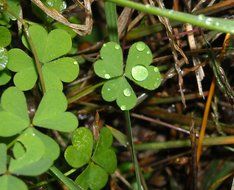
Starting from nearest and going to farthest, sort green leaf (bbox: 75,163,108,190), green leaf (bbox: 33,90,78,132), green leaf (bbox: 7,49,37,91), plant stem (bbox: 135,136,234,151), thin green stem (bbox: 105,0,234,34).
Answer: thin green stem (bbox: 105,0,234,34) → green leaf (bbox: 33,90,78,132) → green leaf (bbox: 7,49,37,91) → green leaf (bbox: 75,163,108,190) → plant stem (bbox: 135,136,234,151)

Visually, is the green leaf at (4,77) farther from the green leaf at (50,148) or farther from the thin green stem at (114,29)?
the thin green stem at (114,29)

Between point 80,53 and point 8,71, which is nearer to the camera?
point 8,71

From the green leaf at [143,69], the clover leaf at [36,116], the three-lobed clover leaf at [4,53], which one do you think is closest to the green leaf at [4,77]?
the three-lobed clover leaf at [4,53]

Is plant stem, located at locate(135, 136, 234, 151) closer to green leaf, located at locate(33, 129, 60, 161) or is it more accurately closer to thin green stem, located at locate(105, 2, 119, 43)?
thin green stem, located at locate(105, 2, 119, 43)

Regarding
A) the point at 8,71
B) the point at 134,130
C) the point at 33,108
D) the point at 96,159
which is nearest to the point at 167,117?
the point at 134,130

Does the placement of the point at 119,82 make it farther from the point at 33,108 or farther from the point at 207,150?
the point at 207,150

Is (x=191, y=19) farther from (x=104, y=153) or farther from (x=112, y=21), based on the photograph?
(x=104, y=153)

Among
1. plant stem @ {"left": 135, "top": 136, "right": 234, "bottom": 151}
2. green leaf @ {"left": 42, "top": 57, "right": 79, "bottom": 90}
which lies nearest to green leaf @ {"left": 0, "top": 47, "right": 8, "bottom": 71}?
green leaf @ {"left": 42, "top": 57, "right": 79, "bottom": 90}
